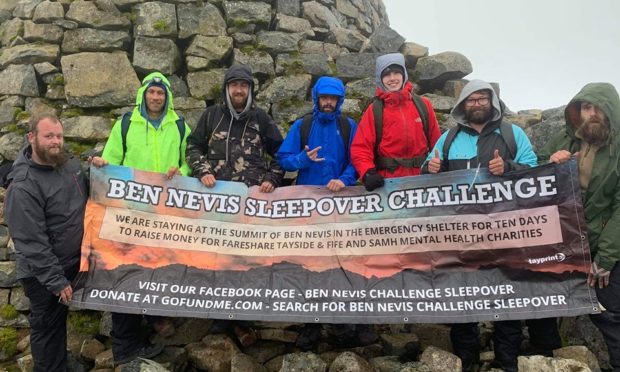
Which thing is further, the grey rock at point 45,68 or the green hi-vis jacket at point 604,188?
the grey rock at point 45,68

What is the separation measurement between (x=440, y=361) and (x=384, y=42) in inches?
297

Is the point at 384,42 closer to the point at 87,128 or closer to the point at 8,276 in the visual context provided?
the point at 87,128

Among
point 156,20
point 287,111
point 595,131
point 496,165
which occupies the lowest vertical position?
point 496,165

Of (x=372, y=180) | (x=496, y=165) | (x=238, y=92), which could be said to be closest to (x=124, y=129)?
(x=238, y=92)

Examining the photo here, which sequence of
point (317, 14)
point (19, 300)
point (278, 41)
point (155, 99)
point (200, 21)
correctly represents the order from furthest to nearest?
point (317, 14), point (278, 41), point (200, 21), point (19, 300), point (155, 99)

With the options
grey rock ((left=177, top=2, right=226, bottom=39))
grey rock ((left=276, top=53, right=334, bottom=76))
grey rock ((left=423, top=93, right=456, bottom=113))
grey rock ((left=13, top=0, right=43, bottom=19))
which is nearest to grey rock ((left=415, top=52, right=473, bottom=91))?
grey rock ((left=423, top=93, right=456, bottom=113))

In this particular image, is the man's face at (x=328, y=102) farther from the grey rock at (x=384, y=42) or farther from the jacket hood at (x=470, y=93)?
the grey rock at (x=384, y=42)

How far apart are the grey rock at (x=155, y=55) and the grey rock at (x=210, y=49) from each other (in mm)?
382

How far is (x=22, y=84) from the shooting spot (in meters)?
9.57

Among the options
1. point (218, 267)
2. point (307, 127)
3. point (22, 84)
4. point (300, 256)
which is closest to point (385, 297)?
point (300, 256)

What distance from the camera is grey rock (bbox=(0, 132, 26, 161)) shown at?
904 cm

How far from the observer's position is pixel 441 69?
32.8ft

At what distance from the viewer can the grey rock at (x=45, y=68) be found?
9.64m

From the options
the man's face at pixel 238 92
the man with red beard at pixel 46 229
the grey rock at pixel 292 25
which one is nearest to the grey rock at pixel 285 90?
the grey rock at pixel 292 25
